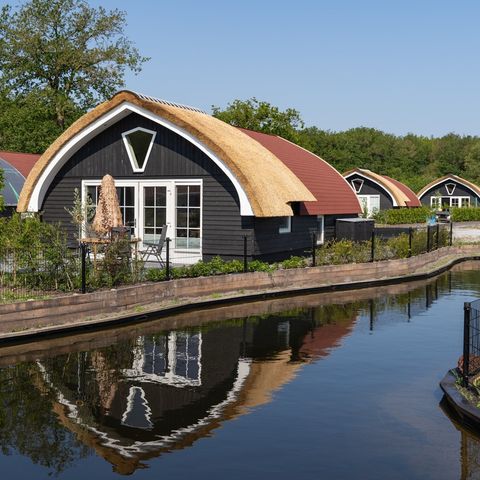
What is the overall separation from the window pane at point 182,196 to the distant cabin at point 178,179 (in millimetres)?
33

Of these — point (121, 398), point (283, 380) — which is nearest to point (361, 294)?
point (283, 380)

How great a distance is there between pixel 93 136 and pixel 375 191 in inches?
1654

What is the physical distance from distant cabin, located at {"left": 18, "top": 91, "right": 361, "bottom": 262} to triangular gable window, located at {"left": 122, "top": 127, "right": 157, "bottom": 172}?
34 millimetres

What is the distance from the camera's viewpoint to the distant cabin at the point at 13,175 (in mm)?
31411

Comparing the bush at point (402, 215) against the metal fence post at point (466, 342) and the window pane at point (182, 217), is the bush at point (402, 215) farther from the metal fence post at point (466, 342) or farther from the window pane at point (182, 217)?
the metal fence post at point (466, 342)

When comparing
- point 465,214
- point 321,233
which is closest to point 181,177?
point 321,233

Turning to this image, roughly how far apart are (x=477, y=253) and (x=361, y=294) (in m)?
14.8

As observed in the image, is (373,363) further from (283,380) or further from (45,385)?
(45,385)

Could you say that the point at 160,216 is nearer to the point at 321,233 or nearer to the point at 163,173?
the point at 163,173

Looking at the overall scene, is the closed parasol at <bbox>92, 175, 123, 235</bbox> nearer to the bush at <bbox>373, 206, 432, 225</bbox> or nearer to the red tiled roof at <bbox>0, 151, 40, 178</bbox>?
the red tiled roof at <bbox>0, 151, 40, 178</bbox>

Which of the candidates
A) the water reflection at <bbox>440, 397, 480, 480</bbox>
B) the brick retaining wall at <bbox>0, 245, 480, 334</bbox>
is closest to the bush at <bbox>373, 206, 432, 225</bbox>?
the brick retaining wall at <bbox>0, 245, 480, 334</bbox>

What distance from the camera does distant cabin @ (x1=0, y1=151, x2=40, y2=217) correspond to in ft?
103

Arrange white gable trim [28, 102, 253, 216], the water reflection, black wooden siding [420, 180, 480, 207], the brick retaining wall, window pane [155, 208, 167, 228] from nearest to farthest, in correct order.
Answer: the water reflection
the brick retaining wall
white gable trim [28, 102, 253, 216]
window pane [155, 208, 167, 228]
black wooden siding [420, 180, 480, 207]

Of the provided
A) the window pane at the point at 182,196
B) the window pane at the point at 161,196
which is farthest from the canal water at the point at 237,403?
the window pane at the point at 161,196
